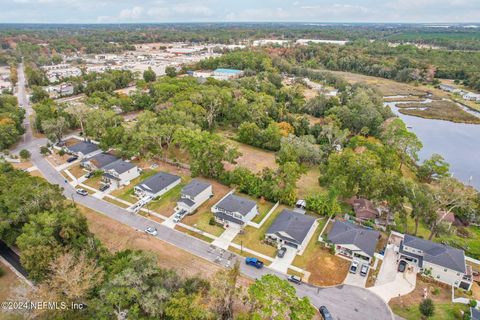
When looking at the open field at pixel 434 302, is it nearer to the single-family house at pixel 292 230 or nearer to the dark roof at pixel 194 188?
the single-family house at pixel 292 230

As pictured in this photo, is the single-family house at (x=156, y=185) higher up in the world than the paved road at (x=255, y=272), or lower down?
higher up

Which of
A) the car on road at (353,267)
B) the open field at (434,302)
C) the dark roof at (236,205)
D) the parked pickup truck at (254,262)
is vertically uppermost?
the dark roof at (236,205)

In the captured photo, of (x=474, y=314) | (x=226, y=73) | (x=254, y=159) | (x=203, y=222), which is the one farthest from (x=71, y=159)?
(x=226, y=73)

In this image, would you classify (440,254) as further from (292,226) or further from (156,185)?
(156,185)

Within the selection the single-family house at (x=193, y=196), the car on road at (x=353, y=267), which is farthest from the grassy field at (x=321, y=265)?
the single-family house at (x=193, y=196)

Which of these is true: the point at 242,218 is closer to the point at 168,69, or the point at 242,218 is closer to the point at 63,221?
the point at 63,221
